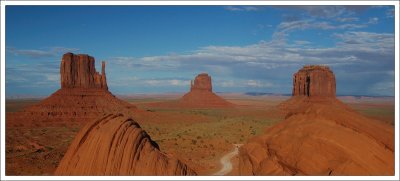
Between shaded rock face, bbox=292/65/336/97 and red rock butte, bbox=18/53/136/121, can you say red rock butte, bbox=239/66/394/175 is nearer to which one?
red rock butte, bbox=18/53/136/121

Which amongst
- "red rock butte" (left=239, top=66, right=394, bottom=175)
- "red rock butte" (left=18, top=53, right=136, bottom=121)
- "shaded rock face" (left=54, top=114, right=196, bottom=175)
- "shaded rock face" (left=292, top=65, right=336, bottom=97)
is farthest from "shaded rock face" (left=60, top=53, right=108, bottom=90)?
"red rock butte" (left=239, top=66, right=394, bottom=175)

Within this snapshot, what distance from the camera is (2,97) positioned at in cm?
1407

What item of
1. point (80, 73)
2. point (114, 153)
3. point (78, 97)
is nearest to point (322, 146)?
point (114, 153)

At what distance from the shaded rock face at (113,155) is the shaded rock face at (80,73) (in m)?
78.4

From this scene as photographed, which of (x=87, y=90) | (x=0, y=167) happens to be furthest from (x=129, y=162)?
(x=87, y=90)

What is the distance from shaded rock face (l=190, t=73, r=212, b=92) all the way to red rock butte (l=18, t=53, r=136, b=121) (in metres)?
81.1

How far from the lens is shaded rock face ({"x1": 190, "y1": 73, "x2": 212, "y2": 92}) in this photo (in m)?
174

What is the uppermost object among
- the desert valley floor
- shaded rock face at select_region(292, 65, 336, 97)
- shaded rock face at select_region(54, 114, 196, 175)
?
shaded rock face at select_region(292, 65, 336, 97)

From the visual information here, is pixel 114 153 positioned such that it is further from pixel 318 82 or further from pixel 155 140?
pixel 318 82

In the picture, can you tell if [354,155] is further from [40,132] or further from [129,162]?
[40,132]

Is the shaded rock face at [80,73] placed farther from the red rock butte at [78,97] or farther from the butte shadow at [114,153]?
the butte shadow at [114,153]

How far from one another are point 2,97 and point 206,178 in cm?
883

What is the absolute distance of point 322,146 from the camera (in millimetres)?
10953

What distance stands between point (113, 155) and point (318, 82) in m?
91.4
